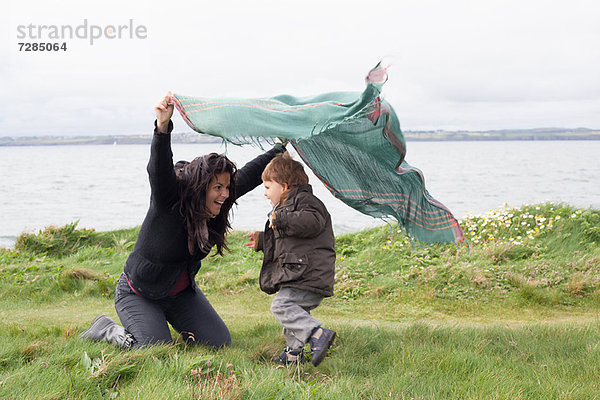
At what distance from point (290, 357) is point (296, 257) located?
0.74m

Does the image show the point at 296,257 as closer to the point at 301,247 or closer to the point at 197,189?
the point at 301,247

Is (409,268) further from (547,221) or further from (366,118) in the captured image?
(366,118)

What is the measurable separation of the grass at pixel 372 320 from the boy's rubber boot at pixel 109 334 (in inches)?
5.4

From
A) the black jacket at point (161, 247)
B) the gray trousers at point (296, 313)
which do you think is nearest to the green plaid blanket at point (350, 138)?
the black jacket at point (161, 247)

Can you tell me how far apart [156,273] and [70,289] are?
3.35m

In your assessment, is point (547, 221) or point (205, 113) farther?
point (547, 221)

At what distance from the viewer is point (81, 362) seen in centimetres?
340

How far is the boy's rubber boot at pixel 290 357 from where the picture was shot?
149 inches

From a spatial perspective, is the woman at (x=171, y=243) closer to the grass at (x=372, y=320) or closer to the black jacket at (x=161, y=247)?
the black jacket at (x=161, y=247)

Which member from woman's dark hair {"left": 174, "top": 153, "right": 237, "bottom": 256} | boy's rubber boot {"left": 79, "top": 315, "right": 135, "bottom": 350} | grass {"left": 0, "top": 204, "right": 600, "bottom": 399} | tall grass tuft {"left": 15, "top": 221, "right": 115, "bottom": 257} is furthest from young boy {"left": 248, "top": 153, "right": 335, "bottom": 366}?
tall grass tuft {"left": 15, "top": 221, "right": 115, "bottom": 257}

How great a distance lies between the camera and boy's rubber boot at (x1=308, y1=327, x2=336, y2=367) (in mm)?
3756

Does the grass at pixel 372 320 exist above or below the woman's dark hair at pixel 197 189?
below

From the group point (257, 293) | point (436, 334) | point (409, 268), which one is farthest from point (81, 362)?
point (409, 268)

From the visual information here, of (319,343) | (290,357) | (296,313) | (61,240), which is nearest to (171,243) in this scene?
(296,313)
